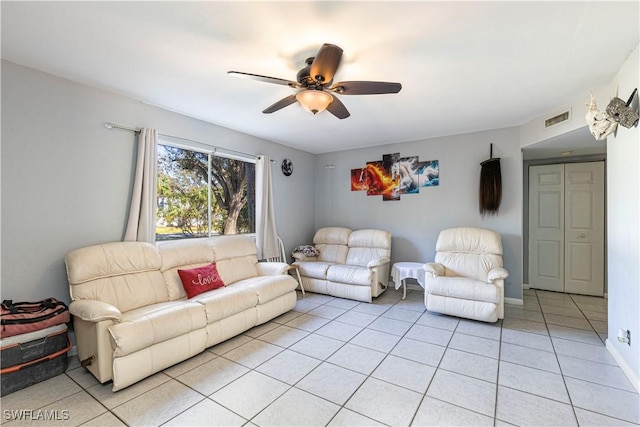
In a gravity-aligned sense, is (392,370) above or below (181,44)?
below

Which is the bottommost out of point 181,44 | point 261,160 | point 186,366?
point 186,366

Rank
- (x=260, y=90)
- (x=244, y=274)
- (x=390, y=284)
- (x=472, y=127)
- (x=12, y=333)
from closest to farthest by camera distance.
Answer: (x=12, y=333) → (x=260, y=90) → (x=244, y=274) → (x=472, y=127) → (x=390, y=284)

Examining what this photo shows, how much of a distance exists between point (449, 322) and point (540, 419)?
1587 mm

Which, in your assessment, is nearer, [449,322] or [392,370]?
[392,370]

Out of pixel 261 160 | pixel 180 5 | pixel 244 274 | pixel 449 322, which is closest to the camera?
pixel 180 5

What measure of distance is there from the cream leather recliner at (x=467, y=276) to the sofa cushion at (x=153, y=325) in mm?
2707

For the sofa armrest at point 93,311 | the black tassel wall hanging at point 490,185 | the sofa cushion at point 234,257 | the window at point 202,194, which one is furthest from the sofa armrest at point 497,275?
the sofa armrest at point 93,311

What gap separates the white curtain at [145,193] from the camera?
2.89m

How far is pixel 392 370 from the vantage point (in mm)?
2314

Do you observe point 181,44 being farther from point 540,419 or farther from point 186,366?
point 540,419

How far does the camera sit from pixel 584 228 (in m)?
4.31

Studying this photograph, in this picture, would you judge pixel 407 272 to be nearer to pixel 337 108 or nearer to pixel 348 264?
pixel 348 264

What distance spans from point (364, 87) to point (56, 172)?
110 inches

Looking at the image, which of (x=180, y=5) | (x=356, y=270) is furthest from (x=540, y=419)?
(x=180, y=5)
